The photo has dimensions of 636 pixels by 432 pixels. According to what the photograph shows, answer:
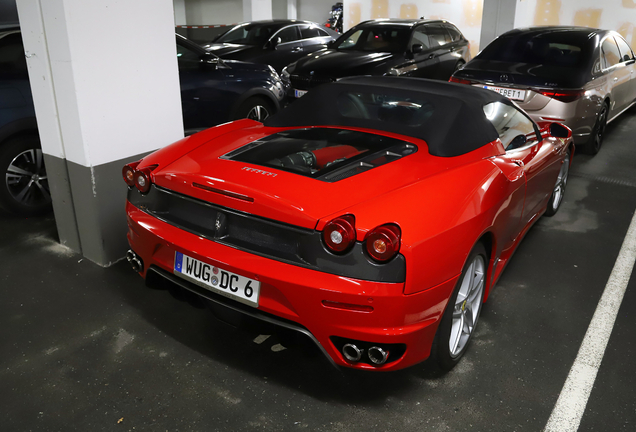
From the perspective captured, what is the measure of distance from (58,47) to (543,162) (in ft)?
10.4

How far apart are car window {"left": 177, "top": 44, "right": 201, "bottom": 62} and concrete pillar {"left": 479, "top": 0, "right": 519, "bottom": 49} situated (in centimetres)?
776

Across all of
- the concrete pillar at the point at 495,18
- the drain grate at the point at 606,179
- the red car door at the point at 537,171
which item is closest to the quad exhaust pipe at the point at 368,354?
the red car door at the point at 537,171

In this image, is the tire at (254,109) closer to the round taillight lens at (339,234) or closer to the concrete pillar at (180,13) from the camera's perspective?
the round taillight lens at (339,234)

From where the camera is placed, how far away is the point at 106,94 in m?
3.46

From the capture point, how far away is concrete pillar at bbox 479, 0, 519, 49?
11508mm

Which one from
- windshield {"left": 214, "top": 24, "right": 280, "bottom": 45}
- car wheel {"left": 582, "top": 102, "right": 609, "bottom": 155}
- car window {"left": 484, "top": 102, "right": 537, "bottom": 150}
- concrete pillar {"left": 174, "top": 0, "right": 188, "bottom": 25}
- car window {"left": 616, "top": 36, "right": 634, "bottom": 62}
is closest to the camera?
car window {"left": 484, "top": 102, "right": 537, "bottom": 150}

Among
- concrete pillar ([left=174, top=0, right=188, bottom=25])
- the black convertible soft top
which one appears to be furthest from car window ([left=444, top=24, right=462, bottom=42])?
concrete pillar ([left=174, top=0, right=188, bottom=25])

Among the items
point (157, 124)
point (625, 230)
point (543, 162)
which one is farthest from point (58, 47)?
point (625, 230)

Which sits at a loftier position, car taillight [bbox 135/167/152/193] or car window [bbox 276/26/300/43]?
car window [bbox 276/26/300/43]

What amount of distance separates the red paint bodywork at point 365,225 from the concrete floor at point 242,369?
0.36 m

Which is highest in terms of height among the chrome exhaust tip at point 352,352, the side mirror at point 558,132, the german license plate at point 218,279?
the side mirror at point 558,132

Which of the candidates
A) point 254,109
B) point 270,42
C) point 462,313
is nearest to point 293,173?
point 462,313

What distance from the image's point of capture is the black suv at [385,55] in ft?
26.0

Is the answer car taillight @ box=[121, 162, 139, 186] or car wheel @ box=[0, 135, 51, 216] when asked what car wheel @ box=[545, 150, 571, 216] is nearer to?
car taillight @ box=[121, 162, 139, 186]
